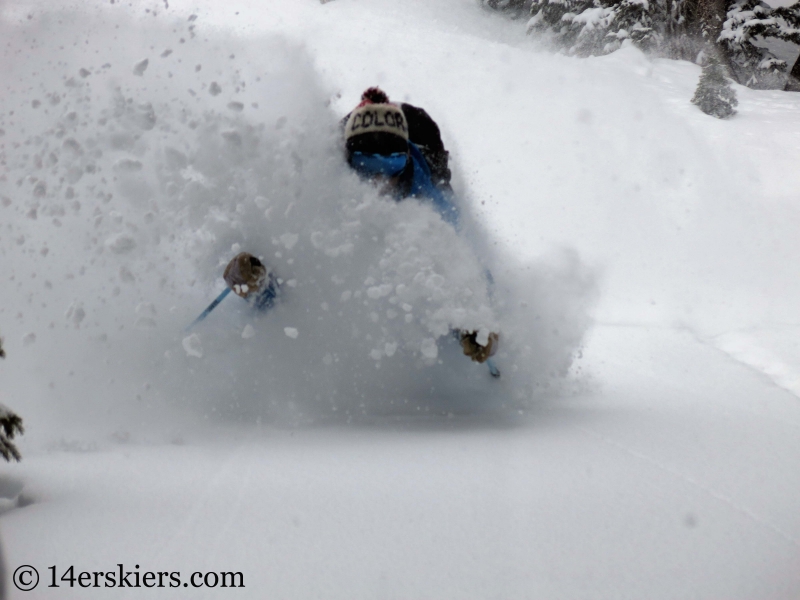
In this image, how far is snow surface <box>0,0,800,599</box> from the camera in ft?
4.83

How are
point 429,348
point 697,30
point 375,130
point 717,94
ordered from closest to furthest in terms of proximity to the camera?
point 429,348 < point 375,130 < point 717,94 < point 697,30

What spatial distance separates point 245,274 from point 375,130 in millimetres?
1122

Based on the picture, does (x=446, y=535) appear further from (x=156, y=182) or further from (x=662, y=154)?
(x=662, y=154)

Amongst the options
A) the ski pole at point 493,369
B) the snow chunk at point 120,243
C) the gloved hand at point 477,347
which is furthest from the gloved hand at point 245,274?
the ski pole at point 493,369

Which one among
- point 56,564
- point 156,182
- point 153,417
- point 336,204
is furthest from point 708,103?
point 56,564

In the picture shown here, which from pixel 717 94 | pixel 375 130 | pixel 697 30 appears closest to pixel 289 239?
pixel 375 130

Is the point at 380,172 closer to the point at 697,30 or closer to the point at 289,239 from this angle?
the point at 289,239

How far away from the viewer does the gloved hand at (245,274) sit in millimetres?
2927

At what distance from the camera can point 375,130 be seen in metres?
3.36

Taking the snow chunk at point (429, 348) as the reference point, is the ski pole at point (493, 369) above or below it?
below

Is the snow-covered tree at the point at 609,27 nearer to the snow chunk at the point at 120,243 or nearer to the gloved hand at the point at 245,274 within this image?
the gloved hand at the point at 245,274

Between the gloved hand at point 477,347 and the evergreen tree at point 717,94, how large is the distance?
780 cm

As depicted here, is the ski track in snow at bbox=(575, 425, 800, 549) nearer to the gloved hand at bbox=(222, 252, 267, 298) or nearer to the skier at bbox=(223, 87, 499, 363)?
the skier at bbox=(223, 87, 499, 363)

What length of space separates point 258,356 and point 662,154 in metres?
7.07
